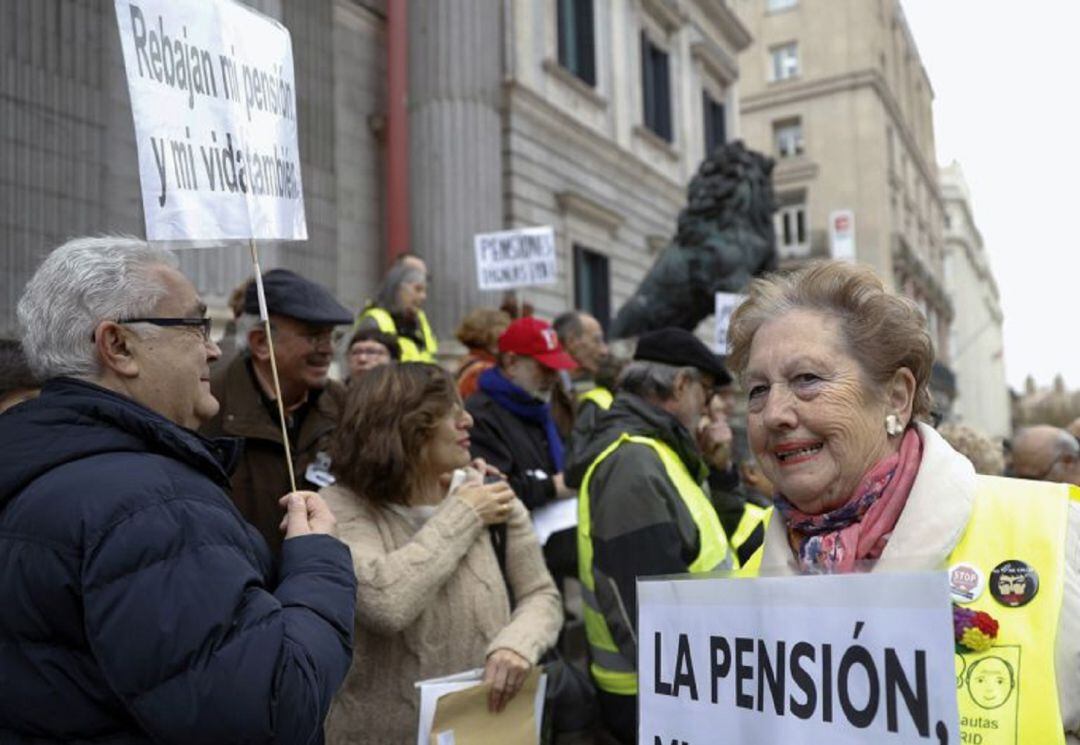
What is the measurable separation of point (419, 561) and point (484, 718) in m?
0.48

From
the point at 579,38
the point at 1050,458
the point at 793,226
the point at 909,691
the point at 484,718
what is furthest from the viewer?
the point at 793,226

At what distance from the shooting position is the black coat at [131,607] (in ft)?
5.10

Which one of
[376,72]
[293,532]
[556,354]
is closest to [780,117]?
[376,72]

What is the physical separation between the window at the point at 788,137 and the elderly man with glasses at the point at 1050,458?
1550 inches

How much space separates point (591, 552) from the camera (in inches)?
124

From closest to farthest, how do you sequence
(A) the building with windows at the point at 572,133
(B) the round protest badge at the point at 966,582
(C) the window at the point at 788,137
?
(B) the round protest badge at the point at 966,582
(A) the building with windows at the point at 572,133
(C) the window at the point at 788,137

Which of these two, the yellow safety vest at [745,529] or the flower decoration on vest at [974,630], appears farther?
the yellow safety vest at [745,529]

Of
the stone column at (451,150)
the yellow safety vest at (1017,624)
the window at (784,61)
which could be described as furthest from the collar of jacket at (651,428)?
the window at (784,61)

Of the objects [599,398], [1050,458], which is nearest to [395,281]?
[599,398]

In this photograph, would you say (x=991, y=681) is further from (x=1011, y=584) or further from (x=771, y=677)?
(x=771, y=677)

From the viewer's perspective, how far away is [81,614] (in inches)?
64.0

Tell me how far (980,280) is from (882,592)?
8721 centimetres

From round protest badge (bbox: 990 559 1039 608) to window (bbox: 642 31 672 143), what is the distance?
18.3 metres

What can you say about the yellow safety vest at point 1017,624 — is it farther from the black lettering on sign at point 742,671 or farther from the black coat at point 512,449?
the black coat at point 512,449
